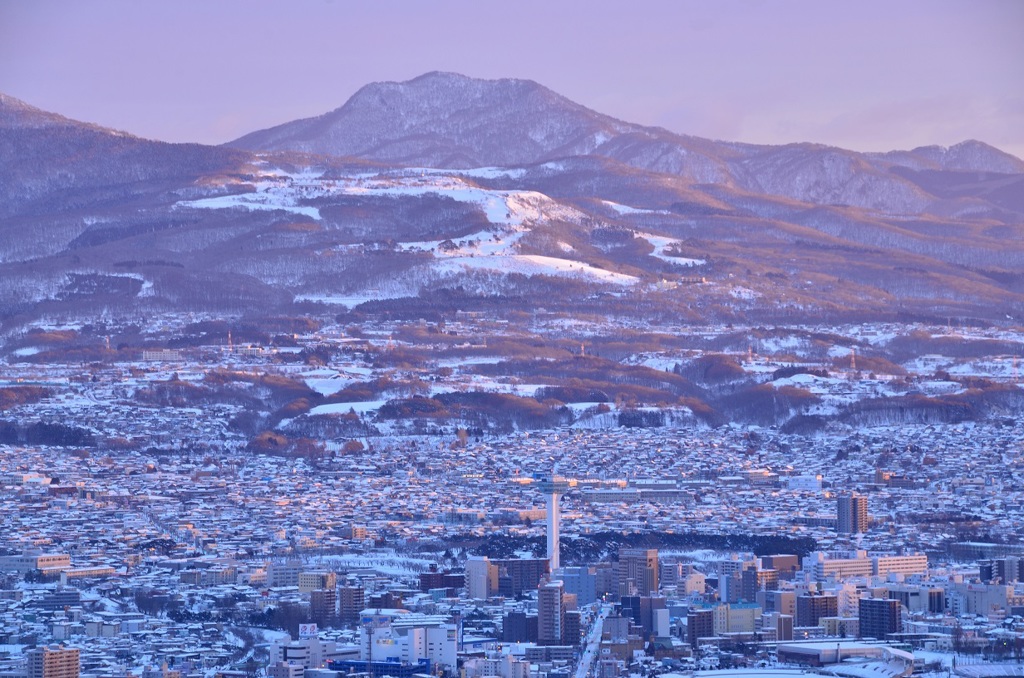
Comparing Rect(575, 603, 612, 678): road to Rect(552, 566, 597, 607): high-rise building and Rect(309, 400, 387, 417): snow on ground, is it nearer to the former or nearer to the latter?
Rect(552, 566, 597, 607): high-rise building

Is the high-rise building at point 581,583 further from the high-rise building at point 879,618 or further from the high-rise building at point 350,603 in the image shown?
the high-rise building at point 879,618

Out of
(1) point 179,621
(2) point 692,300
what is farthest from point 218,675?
(2) point 692,300

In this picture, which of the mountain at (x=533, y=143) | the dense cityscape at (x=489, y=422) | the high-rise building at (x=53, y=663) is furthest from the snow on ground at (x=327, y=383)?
the mountain at (x=533, y=143)

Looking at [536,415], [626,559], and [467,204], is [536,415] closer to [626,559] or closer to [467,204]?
→ [626,559]

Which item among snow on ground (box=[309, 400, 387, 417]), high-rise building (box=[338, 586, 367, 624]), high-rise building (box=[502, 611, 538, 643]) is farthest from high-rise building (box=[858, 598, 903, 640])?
snow on ground (box=[309, 400, 387, 417])

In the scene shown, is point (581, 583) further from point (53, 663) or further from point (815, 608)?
point (53, 663)
